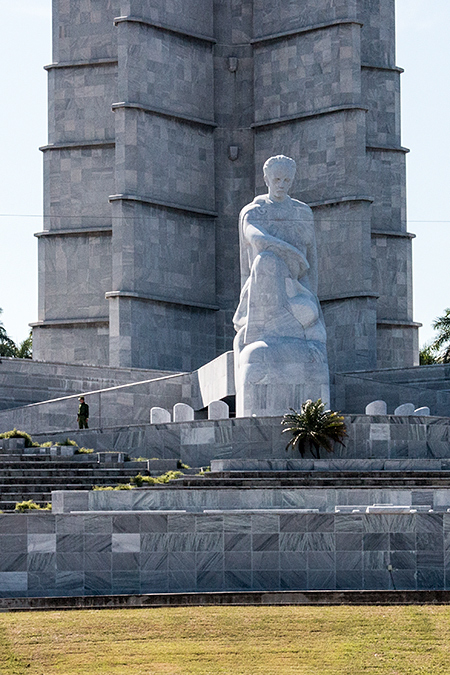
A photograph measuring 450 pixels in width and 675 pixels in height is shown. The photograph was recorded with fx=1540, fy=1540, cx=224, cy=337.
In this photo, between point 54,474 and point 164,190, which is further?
point 164,190

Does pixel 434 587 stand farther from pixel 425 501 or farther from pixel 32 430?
pixel 32 430

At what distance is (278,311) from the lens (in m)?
29.2

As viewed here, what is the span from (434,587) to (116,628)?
4087 mm

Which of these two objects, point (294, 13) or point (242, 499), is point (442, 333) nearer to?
point (294, 13)

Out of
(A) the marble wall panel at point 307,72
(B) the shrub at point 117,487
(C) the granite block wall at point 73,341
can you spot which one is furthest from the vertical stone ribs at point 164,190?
Result: (B) the shrub at point 117,487

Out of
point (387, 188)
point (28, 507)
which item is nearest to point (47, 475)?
point (28, 507)

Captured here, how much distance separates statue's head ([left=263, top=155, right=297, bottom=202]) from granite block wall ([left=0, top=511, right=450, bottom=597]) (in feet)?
44.4

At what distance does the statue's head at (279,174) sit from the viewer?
30.0 m

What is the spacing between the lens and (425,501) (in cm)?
2014

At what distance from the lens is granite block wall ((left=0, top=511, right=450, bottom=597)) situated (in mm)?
17359

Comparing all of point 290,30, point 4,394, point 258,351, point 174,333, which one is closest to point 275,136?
point 290,30

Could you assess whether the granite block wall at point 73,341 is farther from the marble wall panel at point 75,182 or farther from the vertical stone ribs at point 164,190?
the marble wall panel at point 75,182

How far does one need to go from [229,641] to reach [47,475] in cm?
924

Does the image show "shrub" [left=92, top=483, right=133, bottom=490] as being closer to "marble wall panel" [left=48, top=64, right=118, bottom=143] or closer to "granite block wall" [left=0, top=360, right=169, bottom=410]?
"granite block wall" [left=0, top=360, right=169, bottom=410]
